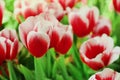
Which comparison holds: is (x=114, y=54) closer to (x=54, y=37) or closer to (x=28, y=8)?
(x=54, y=37)

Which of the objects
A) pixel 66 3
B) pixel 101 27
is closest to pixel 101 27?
pixel 101 27

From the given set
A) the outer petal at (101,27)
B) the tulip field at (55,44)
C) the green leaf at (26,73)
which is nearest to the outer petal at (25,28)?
the tulip field at (55,44)

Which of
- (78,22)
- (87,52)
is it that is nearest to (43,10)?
(78,22)

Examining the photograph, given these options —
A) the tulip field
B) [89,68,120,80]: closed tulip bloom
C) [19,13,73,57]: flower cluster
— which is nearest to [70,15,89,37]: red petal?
the tulip field

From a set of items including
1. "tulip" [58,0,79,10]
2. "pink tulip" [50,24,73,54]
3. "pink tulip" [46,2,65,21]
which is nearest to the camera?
"pink tulip" [50,24,73,54]

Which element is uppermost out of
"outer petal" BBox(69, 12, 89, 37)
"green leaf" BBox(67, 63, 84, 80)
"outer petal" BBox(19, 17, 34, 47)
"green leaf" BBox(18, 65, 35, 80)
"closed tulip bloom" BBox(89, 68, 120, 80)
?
"outer petal" BBox(19, 17, 34, 47)

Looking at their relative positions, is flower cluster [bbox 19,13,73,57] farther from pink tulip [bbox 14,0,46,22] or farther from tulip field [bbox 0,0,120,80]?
pink tulip [bbox 14,0,46,22]

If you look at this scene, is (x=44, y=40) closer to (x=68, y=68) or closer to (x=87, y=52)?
(x=87, y=52)
